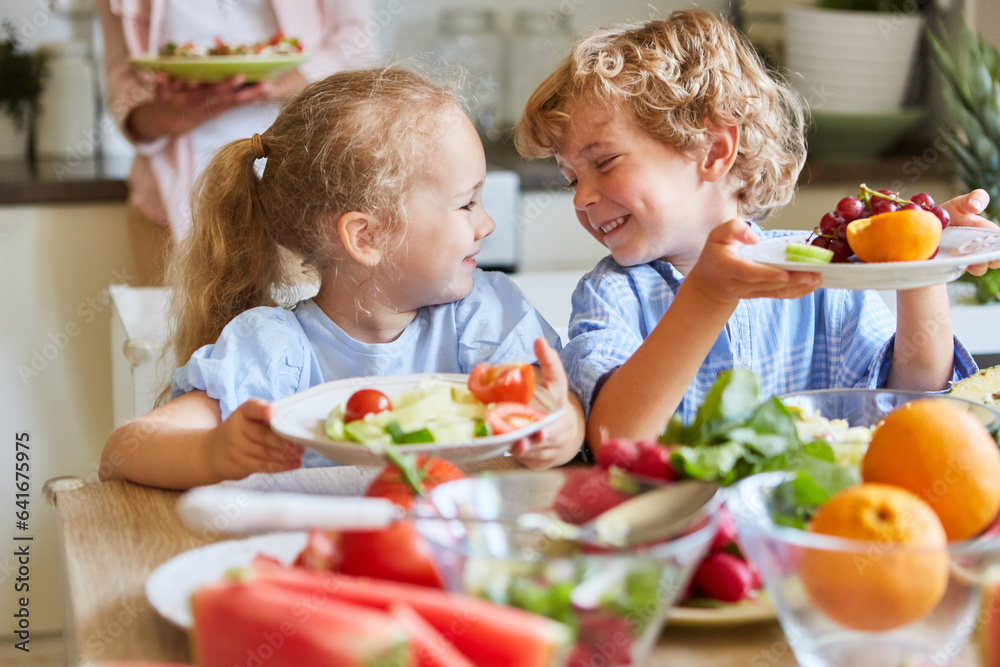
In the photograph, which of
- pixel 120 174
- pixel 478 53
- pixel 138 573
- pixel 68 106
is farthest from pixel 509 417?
pixel 478 53

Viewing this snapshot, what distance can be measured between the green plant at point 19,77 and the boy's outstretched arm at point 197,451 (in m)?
2.40

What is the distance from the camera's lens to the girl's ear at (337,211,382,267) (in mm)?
1307

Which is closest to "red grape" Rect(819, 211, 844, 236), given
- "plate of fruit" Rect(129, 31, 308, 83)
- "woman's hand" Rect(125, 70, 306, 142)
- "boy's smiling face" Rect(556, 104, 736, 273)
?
"boy's smiling face" Rect(556, 104, 736, 273)

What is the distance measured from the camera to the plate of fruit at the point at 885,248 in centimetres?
87

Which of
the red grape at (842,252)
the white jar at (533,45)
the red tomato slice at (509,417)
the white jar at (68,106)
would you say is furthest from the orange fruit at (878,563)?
the white jar at (533,45)

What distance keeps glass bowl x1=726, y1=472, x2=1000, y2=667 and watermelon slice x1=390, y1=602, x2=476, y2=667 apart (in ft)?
0.59

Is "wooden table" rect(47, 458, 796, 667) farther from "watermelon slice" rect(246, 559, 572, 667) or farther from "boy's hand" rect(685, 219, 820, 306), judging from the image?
"boy's hand" rect(685, 219, 820, 306)

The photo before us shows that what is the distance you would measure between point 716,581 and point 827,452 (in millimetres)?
143

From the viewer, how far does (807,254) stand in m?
0.94

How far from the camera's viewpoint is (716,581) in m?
0.63

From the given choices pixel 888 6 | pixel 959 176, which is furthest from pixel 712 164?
pixel 888 6

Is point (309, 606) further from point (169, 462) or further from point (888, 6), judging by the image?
point (888, 6)

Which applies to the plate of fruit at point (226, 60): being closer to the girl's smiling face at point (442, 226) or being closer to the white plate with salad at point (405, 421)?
the girl's smiling face at point (442, 226)

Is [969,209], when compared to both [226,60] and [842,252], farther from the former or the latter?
[226,60]
